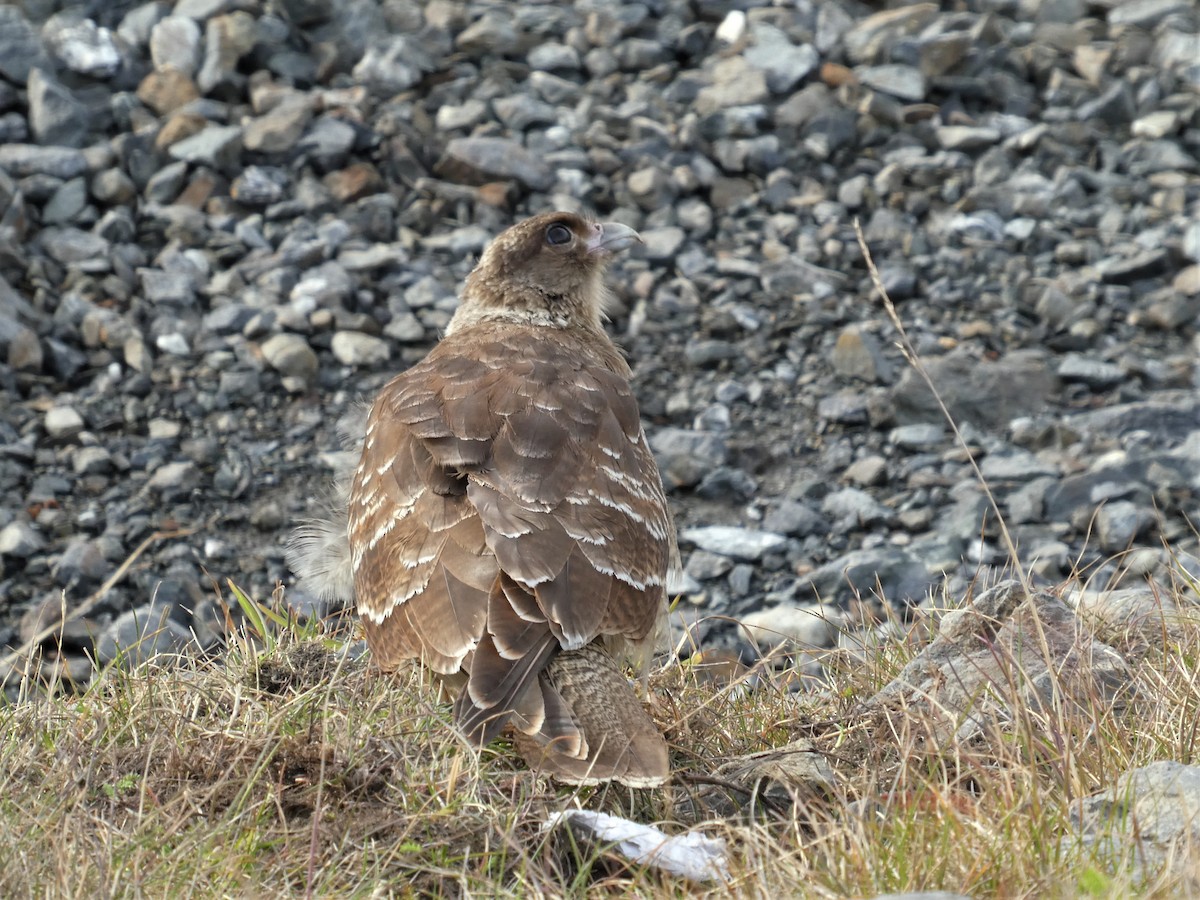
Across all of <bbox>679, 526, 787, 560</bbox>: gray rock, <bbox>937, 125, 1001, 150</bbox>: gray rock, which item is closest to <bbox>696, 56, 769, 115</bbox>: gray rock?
<bbox>937, 125, 1001, 150</bbox>: gray rock

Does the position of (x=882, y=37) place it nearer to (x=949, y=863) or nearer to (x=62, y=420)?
(x=62, y=420)

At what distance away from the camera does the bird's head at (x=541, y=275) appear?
254 inches

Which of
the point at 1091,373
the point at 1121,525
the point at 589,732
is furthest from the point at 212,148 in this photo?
the point at 589,732

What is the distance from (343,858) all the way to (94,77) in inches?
282

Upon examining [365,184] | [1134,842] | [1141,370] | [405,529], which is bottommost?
[1141,370]

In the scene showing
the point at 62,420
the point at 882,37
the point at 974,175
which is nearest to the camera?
the point at 62,420

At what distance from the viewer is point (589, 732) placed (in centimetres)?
419

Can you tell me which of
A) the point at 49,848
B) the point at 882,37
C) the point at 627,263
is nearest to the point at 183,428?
the point at 627,263

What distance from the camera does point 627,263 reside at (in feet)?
30.1

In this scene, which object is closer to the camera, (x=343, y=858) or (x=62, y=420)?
(x=343, y=858)

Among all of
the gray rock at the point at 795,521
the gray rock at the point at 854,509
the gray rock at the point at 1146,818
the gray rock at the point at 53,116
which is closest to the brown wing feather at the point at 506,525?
the gray rock at the point at 1146,818

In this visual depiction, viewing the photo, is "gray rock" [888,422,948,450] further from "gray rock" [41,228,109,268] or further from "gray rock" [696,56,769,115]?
"gray rock" [41,228,109,268]

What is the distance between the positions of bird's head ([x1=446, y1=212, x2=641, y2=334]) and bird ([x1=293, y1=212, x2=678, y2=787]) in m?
0.55

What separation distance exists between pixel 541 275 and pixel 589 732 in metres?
2.70
